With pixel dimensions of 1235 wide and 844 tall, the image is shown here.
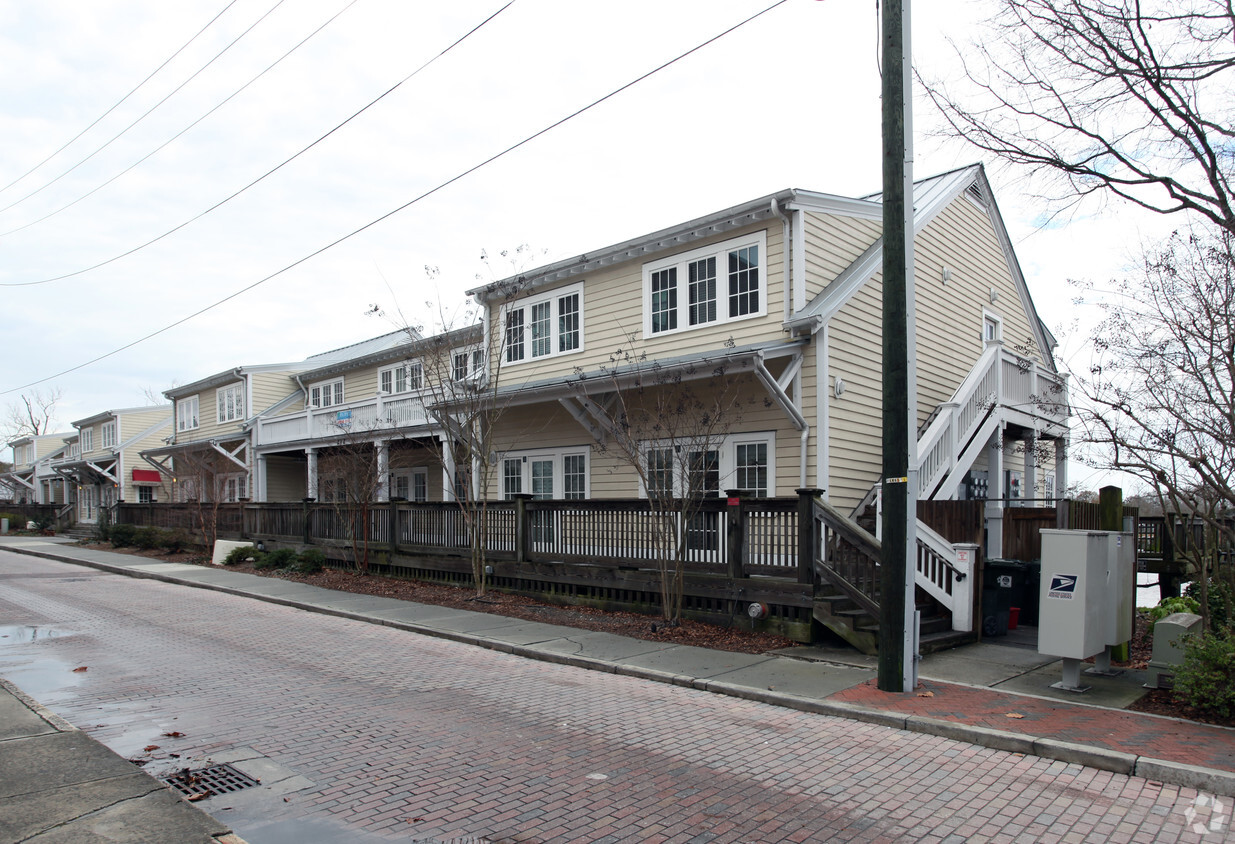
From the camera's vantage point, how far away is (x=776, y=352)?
13484mm

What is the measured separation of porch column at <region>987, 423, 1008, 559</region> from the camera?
14508 mm

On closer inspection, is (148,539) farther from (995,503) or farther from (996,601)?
(996,601)

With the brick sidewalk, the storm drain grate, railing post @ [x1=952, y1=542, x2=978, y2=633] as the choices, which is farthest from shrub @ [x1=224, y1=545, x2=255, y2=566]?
the brick sidewalk

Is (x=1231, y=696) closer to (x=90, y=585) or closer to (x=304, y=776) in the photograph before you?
(x=304, y=776)

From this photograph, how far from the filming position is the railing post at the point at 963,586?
400 inches

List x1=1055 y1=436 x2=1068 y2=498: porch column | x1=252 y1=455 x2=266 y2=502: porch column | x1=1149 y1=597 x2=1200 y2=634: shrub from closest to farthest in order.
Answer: x1=1149 y1=597 x2=1200 y2=634: shrub < x1=1055 y1=436 x2=1068 y2=498: porch column < x1=252 y1=455 x2=266 y2=502: porch column

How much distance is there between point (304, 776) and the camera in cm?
559

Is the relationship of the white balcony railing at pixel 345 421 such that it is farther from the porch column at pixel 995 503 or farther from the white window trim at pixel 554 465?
the porch column at pixel 995 503

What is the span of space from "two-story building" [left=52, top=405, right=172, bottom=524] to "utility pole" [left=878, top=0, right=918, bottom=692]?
132 feet

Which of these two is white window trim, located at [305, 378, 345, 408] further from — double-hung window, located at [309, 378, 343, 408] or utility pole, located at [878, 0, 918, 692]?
utility pole, located at [878, 0, 918, 692]

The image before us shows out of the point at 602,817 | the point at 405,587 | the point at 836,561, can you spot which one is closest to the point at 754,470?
the point at 836,561

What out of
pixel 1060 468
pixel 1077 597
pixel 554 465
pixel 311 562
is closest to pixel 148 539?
pixel 311 562

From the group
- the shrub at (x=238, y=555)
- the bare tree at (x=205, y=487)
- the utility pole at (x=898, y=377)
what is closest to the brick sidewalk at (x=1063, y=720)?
the utility pole at (x=898, y=377)

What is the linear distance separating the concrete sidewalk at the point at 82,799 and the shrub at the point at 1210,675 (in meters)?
7.20
